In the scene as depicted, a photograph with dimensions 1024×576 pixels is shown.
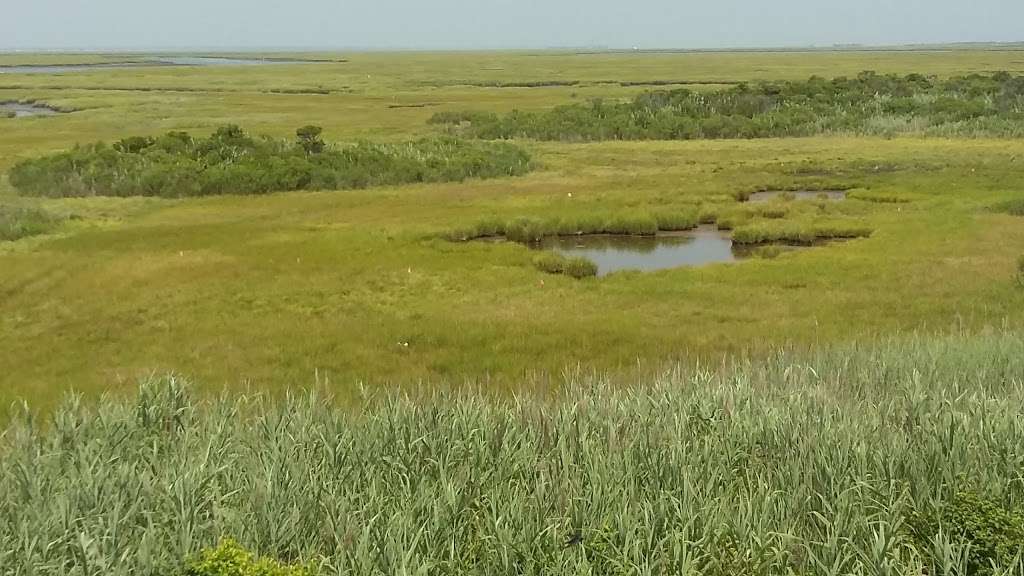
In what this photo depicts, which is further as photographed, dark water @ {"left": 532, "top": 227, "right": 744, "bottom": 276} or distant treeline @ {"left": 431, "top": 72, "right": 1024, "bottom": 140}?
distant treeline @ {"left": 431, "top": 72, "right": 1024, "bottom": 140}

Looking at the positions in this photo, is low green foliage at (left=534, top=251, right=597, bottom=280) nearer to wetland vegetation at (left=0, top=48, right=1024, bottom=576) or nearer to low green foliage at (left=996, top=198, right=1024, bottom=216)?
wetland vegetation at (left=0, top=48, right=1024, bottom=576)

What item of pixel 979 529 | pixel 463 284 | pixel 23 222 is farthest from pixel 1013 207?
pixel 23 222

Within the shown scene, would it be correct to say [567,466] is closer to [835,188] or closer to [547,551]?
[547,551]

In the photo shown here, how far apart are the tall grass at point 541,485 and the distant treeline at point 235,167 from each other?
82.1 ft

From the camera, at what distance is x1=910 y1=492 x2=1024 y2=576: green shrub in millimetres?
5242

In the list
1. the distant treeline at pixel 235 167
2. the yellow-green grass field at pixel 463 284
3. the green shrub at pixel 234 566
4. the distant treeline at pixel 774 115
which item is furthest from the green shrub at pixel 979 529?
the distant treeline at pixel 774 115

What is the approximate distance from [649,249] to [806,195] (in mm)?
10178

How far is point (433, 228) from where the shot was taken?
80.0 feet

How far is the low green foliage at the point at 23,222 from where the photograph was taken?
23078 millimetres

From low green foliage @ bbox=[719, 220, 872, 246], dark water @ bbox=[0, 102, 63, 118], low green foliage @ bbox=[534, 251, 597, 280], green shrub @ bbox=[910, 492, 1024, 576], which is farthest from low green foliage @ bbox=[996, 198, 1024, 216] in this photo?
dark water @ bbox=[0, 102, 63, 118]

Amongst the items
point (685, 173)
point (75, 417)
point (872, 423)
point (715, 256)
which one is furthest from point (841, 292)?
point (685, 173)

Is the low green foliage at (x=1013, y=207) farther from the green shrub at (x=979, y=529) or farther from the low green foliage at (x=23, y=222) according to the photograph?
the low green foliage at (x=23, y=222)

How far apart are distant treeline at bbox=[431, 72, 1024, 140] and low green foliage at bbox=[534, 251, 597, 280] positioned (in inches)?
1167

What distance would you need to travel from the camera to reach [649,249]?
76.1 ft
